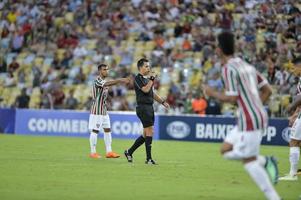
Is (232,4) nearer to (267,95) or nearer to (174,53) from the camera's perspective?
(174,53)

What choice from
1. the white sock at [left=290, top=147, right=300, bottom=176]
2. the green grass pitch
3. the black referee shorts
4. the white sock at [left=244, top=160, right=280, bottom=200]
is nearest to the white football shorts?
the white sock at [left=290, top=147, right=300, bottom=176]

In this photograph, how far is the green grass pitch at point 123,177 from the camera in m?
11.9

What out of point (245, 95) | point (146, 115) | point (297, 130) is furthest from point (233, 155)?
point (146, 115)

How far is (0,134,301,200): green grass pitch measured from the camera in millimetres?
11883

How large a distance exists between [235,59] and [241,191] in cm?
301

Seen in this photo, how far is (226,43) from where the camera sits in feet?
34.0

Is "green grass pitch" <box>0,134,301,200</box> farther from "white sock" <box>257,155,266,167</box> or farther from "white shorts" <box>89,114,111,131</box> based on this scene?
"white sock" <box>257,155,266,167</box>

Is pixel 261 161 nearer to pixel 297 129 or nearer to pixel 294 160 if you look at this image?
pixel 294 160

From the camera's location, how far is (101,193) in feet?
38.9

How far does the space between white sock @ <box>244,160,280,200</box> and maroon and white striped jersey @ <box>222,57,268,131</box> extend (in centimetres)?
53

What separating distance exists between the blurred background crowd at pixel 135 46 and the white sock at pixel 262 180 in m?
18.0

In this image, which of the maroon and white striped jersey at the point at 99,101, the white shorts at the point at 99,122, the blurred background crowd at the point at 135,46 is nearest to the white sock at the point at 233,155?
the white shorts at the point at 99,122

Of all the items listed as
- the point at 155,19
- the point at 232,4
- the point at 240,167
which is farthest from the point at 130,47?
the point at 240,167

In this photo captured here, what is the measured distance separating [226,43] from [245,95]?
783 mm
